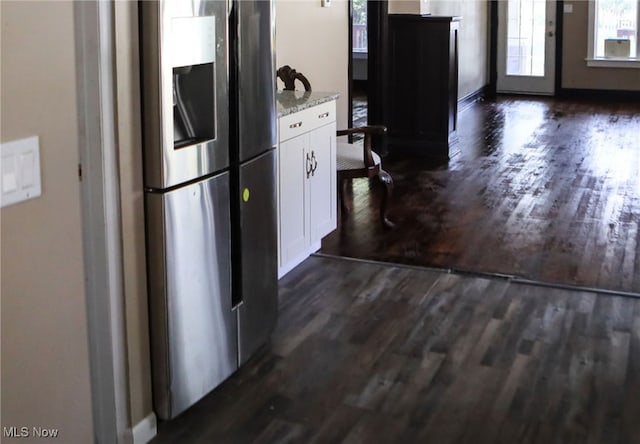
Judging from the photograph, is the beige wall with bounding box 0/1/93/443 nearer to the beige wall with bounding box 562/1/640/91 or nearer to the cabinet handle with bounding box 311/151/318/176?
the cabinet handle with bounding box 311/151/318/176

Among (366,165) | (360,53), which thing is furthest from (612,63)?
(366,165)

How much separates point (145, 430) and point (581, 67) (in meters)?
10.2

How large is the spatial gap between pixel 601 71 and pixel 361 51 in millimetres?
3313

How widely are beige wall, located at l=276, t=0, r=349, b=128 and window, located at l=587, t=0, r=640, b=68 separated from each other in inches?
231

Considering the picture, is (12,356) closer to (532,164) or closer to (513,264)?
(513,264)

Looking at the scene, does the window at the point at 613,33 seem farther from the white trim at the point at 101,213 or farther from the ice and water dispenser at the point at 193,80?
the white trim at the point at 101,213

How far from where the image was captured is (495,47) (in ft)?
39.4

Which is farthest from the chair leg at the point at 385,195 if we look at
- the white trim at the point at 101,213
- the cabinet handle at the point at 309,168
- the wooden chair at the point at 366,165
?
the white trim at the point at 101,213

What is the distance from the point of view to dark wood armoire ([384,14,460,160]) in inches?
299

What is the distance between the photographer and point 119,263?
8.48ft

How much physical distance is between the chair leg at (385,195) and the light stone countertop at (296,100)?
2.35 feet

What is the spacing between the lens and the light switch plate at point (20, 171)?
1818mm

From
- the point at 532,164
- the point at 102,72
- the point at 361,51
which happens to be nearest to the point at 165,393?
the point at 102,72

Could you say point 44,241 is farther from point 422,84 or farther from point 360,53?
point 360,53
